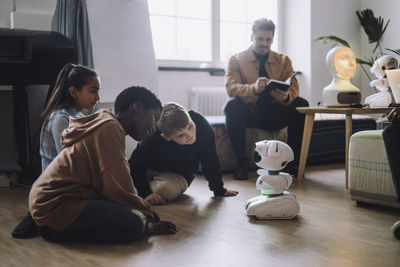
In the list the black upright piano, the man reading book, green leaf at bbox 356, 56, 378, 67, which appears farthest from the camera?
green leaf at bbox 356, 56, 378, 67

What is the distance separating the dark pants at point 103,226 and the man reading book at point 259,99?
1.53 metres

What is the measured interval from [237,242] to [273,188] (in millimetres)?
457

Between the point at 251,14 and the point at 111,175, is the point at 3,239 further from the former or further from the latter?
the point at 251,14

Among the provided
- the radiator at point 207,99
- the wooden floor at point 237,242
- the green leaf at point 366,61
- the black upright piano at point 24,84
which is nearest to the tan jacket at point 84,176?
the wooden floor at point 237,242

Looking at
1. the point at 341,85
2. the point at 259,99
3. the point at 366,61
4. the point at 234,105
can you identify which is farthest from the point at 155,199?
the point at 366,61

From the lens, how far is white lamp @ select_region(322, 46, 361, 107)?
10.2 ft

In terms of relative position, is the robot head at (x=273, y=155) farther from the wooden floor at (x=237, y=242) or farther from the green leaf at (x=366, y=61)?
the green leaf at (x=366, y=61)

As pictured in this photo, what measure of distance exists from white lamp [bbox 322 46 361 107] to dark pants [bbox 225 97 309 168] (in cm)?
24

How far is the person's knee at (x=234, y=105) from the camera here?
3.32 metres

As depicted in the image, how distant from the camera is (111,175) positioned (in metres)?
1.67

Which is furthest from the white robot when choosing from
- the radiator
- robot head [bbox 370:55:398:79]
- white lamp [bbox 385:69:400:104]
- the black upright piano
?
the radiator

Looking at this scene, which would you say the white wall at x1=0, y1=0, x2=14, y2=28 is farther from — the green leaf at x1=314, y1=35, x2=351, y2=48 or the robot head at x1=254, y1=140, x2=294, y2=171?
the green leaf at x1=314, y1=35, x2=351, y2=48

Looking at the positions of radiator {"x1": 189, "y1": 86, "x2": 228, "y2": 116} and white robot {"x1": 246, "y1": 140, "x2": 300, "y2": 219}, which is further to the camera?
radiator {"x1": 189, "y1": 86, "x2": 228, "y2": 116}

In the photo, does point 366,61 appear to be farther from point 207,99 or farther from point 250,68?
point 250,68
